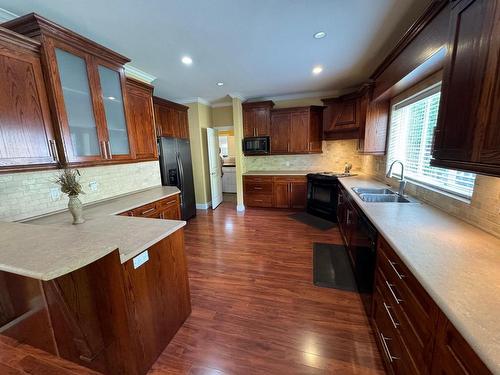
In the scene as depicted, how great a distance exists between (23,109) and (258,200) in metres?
4.02

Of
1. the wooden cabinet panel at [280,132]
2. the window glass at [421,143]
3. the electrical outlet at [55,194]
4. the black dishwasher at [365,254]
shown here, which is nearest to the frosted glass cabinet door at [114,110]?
the electrical outlet at [55,194]

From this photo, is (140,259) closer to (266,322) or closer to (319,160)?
(266,322)

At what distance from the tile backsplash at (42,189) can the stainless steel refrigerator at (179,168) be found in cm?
90

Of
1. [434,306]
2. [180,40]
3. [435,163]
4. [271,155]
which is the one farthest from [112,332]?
[271,155]

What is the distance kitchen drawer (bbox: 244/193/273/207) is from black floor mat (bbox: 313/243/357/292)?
1925mm

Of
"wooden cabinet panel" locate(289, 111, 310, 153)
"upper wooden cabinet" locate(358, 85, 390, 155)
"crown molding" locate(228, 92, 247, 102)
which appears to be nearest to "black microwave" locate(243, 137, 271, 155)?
"wooden cabinet panel" locate(289, 111, 310, 153)

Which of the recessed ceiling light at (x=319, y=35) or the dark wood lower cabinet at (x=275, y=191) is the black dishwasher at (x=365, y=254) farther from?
the dark wood lower cabinet at (x=275, y=191)

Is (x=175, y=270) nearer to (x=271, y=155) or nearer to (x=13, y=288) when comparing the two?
(x=13, y=288)

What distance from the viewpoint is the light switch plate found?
4.05ft

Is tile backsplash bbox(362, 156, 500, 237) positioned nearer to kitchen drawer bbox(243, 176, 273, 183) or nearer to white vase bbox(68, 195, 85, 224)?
white vase bbox(68, 195, 85, 224)

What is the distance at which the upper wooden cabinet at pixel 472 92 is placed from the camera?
885 mm

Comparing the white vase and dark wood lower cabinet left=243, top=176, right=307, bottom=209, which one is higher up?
the white vase

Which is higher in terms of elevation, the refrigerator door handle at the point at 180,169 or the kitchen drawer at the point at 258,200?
the refrigerator door handle at the point at 180,169

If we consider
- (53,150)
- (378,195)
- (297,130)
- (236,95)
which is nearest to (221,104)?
(236,95)
